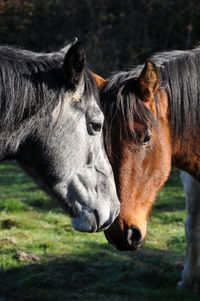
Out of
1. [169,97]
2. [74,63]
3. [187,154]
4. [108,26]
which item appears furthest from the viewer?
[108,26]

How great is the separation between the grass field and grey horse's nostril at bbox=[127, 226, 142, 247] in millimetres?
1087

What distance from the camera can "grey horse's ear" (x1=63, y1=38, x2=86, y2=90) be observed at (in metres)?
2.41

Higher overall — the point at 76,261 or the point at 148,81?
the point at 148,81

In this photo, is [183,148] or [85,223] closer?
[85,223]

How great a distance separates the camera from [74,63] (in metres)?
2.49

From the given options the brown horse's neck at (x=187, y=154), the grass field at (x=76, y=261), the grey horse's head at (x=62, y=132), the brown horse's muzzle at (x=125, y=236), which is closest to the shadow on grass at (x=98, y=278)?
the grass field at (x=76, y=261)

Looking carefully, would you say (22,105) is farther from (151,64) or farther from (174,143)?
(174,143)

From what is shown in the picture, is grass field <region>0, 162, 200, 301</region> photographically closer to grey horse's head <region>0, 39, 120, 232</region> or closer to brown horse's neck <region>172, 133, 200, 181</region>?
brown horse's neck <region>172, 133, 200, 181</region>

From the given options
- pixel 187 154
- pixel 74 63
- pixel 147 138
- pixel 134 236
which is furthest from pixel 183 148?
pixel 74 63

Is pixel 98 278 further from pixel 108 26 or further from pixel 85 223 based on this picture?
pixel 108 26

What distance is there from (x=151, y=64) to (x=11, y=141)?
1.22 metres

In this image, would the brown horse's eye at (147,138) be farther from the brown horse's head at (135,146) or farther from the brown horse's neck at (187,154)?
the brown horse's neck at (187,154)

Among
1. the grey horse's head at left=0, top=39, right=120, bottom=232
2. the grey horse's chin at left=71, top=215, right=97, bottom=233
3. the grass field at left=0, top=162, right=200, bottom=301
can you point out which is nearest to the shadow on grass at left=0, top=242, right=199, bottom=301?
the grass field at left=0, top=162, right=200, bottom=301

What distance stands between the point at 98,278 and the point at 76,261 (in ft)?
1.46
